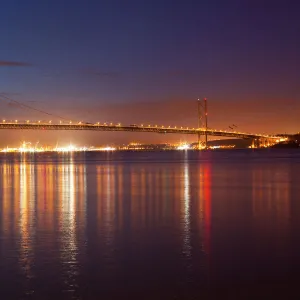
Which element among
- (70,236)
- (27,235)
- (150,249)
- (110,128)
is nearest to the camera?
(150,249)

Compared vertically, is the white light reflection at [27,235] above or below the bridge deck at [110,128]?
below

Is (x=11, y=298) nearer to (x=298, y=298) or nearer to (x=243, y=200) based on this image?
(x=298, y=298)

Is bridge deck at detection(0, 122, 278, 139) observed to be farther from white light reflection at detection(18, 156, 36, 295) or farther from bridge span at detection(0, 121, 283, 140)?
white light reflection at detection(18, 156, 36, 295)

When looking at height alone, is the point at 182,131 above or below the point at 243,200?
above

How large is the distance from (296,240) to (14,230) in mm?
4605

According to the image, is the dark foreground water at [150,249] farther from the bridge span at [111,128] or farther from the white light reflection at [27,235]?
the bridge span at [111,128]

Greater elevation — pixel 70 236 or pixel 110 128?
pixel 110 128

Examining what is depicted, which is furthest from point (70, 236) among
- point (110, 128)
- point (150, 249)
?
point (110, 128)

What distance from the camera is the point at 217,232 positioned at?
7.80 metres

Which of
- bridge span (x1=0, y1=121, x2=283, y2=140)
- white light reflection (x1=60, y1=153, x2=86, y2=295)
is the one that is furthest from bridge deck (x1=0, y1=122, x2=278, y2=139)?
white light reflection (x1=60, y1=153, x2=86, y2=295)

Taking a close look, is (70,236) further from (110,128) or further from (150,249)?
(110,128)

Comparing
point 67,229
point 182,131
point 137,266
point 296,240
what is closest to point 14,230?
point 67,229

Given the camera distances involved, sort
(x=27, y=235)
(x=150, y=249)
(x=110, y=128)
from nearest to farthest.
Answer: (x=150, y=249) < (x=27, y=235) < (x=110, y=128)

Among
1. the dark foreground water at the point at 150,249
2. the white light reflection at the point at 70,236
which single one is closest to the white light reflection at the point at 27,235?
the dark foreground water at the point at 150,249
